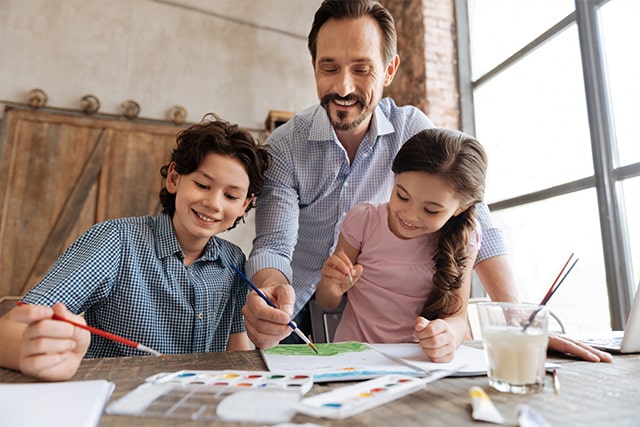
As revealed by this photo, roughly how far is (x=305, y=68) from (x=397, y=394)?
15.9 feet

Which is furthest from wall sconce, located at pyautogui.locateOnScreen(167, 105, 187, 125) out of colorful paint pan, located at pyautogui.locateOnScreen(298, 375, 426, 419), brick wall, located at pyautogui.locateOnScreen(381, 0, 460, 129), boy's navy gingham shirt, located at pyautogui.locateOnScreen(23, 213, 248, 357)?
colorful paint pan, located at pyautogui.locateOnScreen(298, 375, 426, 419)

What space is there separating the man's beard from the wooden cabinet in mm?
3034

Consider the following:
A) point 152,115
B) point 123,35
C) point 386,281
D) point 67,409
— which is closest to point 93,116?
point 152,115

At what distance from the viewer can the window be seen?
2.59 m

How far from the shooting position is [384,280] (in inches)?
56.6

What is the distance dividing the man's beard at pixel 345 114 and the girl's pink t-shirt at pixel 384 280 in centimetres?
35

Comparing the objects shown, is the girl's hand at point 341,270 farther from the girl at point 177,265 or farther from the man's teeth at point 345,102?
the man's teeth at point 345,102

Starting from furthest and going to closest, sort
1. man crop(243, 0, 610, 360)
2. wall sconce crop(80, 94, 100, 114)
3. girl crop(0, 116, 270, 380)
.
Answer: wall sconce crop(80, 94, 100, 114)
man crop(243, 0, 610, 360)
girl crop(0, 116, 270, 380)

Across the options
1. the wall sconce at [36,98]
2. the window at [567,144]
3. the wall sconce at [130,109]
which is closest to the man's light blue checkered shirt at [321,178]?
the window at [567,144]

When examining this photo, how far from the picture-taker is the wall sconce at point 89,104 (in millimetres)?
4227

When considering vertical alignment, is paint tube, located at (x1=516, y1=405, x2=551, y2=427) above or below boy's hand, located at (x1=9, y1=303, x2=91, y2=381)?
below

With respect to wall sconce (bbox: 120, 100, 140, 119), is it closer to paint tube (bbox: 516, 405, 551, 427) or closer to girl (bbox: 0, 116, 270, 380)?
girl (bbox: 0, 116, 270, 380)

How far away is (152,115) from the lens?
4477 millimetres

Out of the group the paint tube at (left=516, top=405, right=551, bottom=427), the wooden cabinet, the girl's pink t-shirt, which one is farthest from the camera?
the wooden cabinet
